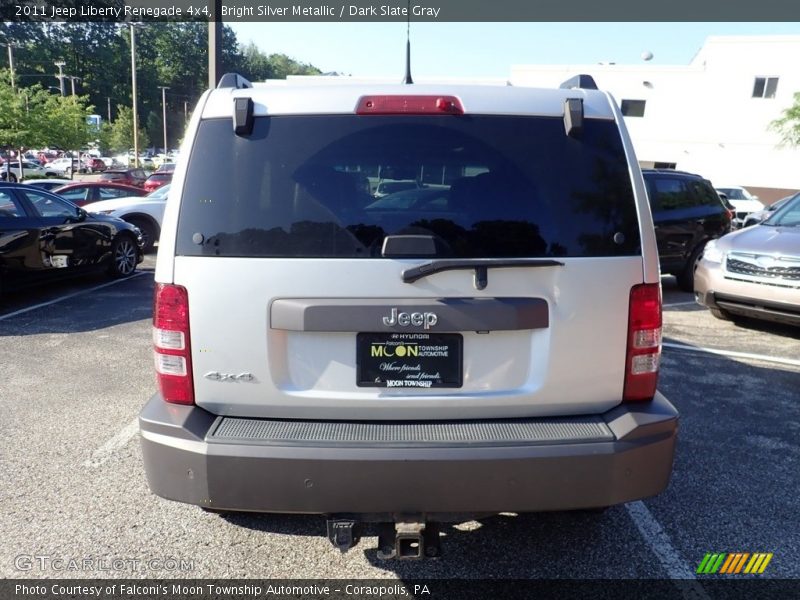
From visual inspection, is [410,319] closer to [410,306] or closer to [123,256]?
[410,306]

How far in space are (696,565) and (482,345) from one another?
158 cm

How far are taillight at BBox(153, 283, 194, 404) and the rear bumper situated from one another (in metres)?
0.19

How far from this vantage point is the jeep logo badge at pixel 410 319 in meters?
→ 2.43

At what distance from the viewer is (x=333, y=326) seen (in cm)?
243

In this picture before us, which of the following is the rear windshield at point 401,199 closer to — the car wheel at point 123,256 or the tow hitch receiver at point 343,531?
the tow hitch receiver at point 343,531

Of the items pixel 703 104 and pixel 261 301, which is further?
pixel 703 104

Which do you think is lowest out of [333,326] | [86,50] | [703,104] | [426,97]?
[333,326]

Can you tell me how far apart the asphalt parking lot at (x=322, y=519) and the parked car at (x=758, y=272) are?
1.53m

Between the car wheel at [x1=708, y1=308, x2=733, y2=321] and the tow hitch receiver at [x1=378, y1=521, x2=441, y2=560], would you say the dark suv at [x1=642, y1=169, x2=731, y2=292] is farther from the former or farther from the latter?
the tow hitch receiver at [x1=378, y1=521, x2=441, y2=560]

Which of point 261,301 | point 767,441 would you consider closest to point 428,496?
point 261,301

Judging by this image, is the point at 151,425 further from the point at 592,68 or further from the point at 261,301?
the point at 592,68

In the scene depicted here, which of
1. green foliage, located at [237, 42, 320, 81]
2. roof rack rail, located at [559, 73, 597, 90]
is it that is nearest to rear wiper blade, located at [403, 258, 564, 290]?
roof rack rail, located at [559, 73, 597, 90]

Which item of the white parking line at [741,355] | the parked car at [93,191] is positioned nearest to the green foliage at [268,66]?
the parked car at [93,191]

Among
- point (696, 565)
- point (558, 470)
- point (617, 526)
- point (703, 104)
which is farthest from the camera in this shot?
point (703, 104)
